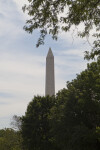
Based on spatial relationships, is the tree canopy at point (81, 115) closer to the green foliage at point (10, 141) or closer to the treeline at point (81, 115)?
the treeline at point (81, 115)

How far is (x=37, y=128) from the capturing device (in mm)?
33344

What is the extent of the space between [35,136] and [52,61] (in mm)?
18274

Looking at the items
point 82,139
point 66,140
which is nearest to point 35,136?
point 66,140

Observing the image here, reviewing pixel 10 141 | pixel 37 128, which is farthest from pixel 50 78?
pixel 10 141

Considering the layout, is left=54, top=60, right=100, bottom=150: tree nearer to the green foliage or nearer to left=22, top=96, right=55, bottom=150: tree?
left=22, top=96, right=55, bottom=150: tree

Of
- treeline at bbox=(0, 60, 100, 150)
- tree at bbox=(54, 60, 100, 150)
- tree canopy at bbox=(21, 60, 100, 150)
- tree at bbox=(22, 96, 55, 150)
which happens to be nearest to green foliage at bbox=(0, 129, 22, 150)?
tree at bbox=(22, 96, 55, 150)

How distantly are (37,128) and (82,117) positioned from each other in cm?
1001

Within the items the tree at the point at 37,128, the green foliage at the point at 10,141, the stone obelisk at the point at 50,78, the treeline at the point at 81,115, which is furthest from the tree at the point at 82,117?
the green foliage at the point at 10,141

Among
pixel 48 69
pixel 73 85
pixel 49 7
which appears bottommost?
pixel 49 7

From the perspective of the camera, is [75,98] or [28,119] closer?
[75,98]

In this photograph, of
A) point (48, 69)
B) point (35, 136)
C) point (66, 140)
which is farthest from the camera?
point (48, 69)

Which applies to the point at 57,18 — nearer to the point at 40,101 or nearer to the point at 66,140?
the point at 66,140

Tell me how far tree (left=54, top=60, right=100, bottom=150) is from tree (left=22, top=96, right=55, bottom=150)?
657 centimetres

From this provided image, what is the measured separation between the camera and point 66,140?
83.4 ft
